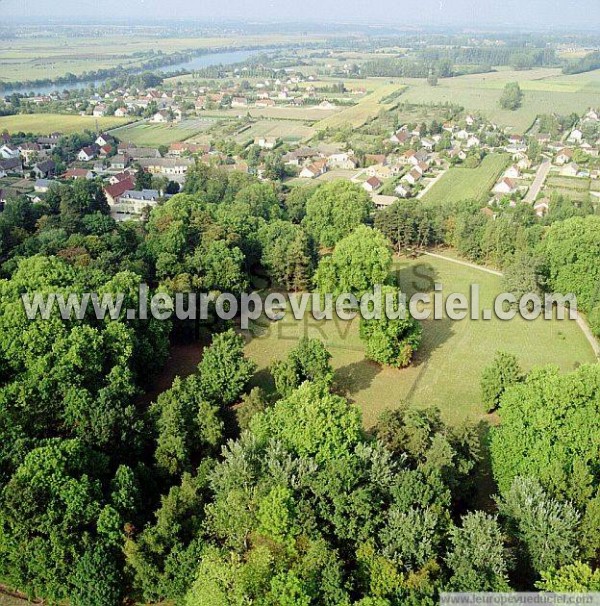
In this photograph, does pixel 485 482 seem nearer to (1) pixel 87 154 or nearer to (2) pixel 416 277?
(2) pixel 416 277

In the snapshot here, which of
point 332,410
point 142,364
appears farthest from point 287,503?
point 142,364

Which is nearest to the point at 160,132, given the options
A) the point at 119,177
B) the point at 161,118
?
the point at 161,118

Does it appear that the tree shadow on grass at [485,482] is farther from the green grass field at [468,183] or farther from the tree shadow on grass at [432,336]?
the green grass field at [468,183]

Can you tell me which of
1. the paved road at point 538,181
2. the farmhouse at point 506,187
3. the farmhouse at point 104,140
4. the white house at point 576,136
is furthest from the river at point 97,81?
the white house at point 576,136

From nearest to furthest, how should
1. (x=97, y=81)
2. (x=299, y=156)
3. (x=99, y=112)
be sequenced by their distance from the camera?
1. (x=299, y=156)
2. (x=99, y=112)
3. (x=97, y=81)

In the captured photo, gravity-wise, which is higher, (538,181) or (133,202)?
(133,202)

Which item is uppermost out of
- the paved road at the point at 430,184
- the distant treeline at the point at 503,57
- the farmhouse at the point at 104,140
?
the distant treeline at the point at 503,57

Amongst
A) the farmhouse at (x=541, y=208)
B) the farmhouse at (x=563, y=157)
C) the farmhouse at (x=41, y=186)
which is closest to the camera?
the farmhouse at (x=541, y=208)
